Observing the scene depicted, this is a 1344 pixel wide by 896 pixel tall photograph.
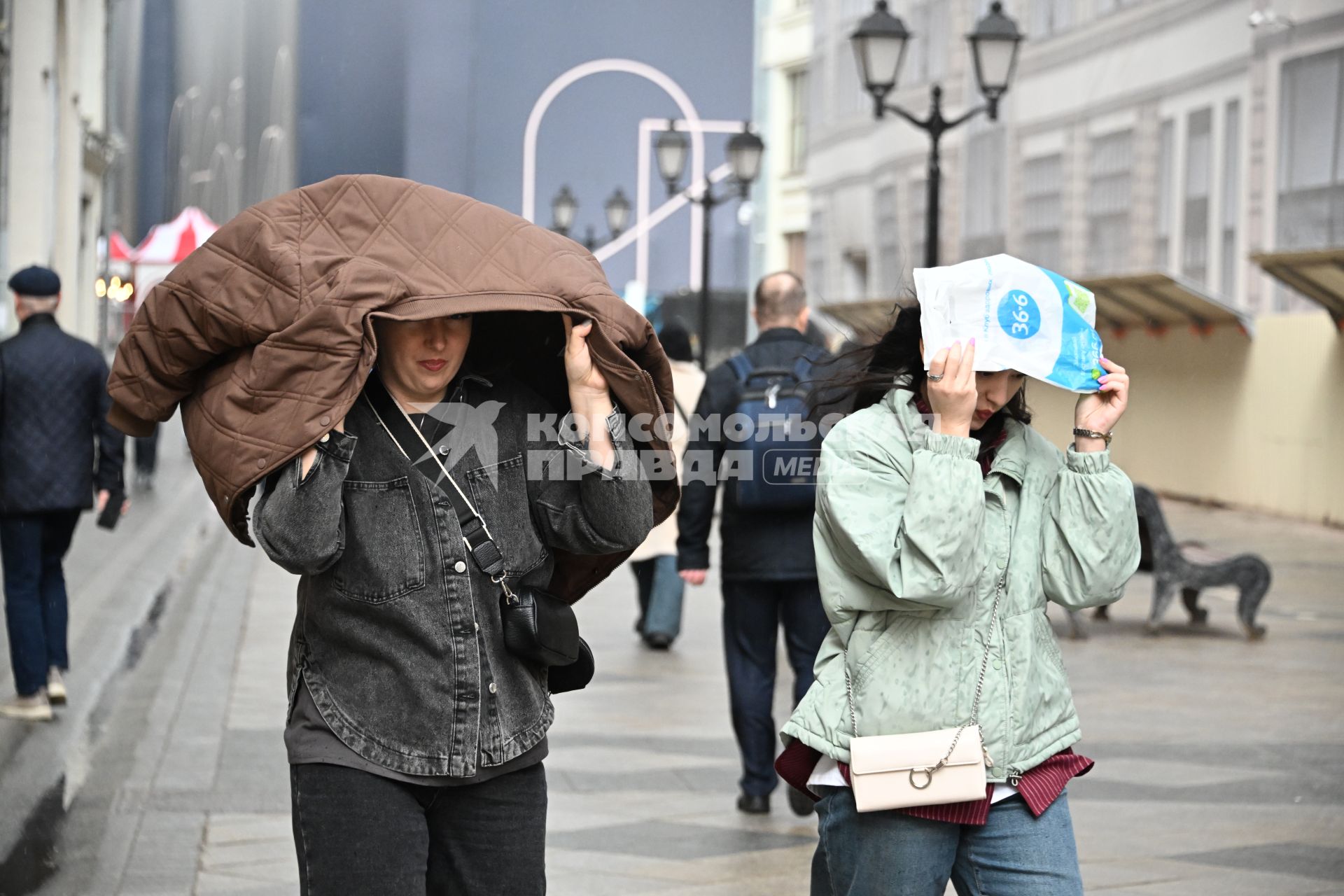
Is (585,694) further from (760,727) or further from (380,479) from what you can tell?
(380,479)

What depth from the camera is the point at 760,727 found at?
6.36 m

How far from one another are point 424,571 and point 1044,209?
23.5 metres

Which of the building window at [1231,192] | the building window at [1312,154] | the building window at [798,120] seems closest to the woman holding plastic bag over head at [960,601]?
the building window at [1312,154]

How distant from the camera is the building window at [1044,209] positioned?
25.1 metres

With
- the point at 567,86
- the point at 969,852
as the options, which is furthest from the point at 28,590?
the point at 969,852

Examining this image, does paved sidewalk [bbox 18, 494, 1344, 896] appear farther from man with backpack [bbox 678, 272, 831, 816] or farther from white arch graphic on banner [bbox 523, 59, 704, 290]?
white arch graphic on banner [bbox 523, 59, 704, 290]

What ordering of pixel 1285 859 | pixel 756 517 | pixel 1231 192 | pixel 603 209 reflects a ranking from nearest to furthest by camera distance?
1. pixel 1285 859
2. pixel 756 517
3. pixel 603 209
4. pixel 1231 192

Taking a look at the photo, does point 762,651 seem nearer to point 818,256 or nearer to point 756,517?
point 756,517

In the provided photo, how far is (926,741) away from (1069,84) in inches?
889

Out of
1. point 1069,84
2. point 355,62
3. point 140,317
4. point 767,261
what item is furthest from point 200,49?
point 767,261

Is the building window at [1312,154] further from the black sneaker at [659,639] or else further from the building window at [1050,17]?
the black sneaker at [659,639]

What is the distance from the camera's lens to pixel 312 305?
296 cm

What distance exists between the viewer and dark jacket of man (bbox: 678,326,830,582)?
20.3 ft

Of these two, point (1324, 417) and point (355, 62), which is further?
point (1324, 417)
